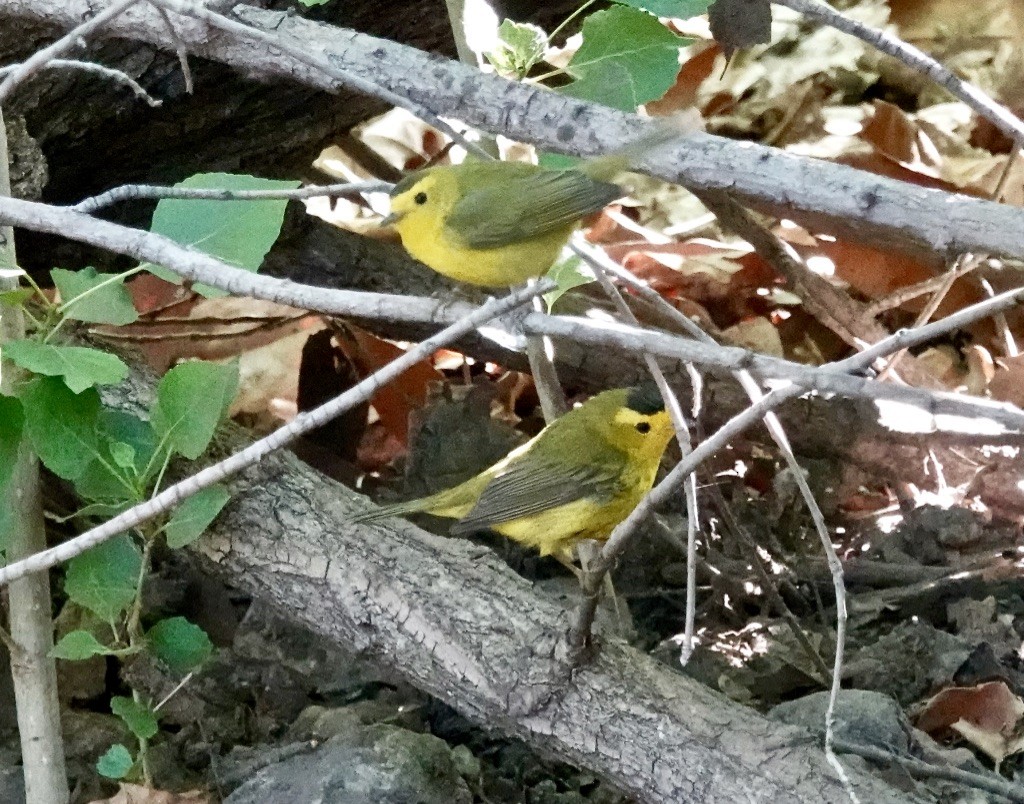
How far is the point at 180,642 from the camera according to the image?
5.75 ft

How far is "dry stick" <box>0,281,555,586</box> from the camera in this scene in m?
1.06

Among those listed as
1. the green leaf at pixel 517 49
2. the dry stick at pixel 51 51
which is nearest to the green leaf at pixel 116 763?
the dry stick at pixel 51 51

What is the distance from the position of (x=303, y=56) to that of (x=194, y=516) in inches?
27.0

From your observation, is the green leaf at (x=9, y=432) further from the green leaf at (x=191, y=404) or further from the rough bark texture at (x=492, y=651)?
the rough bark texture at (x=492, y=651)

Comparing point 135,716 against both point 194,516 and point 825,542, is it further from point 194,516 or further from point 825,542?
point 825,542

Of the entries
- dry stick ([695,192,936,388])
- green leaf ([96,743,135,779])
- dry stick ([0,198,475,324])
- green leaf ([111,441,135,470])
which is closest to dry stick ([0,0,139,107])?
dry stick ([0,198,475,324])

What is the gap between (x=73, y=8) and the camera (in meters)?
1.83

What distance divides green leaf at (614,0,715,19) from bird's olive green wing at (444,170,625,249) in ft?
1.51

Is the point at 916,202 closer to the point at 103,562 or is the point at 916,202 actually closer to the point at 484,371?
the point at 103,562

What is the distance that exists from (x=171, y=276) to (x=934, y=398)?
119cm

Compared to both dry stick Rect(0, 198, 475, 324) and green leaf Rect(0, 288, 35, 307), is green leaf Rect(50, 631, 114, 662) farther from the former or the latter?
dry stick Rect(0, 198, 475, 324)

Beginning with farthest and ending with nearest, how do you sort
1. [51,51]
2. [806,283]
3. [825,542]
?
1. [806,283]
2. [825,542]
3. [51,51]

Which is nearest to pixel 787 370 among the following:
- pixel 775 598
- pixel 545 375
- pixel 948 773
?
pixel 948 773

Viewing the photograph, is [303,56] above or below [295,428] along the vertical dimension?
above
